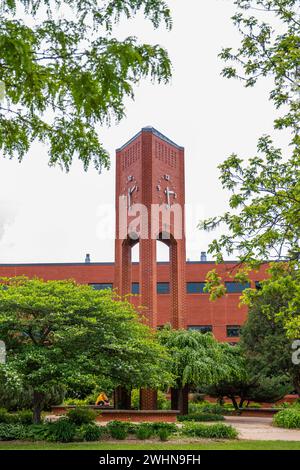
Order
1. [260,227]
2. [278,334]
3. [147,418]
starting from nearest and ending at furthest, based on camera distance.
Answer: [260,227] → [147,418] → [278,334]

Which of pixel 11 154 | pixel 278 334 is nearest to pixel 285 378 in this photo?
pixel 278 334

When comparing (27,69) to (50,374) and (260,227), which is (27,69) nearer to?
(260,227)

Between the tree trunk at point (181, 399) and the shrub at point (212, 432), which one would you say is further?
the tree trunk at point (181, 399)

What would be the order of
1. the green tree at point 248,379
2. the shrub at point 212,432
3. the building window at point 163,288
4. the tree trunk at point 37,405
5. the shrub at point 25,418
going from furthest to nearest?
the building window at point 163,288, the green tree at point 248,379, the shrub at point 25,418, the tree trunk at point 37,405, the shrub at point 212,432

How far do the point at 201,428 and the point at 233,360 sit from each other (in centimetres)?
1012

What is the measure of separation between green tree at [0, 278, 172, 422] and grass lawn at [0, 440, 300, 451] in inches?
58.9

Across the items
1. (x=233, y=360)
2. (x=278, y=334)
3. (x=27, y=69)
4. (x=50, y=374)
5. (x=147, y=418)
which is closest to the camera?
(x=27, y=69)

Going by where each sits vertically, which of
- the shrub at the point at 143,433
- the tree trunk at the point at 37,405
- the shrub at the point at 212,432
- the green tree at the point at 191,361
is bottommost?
the shrub at the point at 212,432

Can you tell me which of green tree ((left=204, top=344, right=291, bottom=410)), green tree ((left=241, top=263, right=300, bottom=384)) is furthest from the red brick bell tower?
green tree ((left=241, top=263, right=300, bottom=384))

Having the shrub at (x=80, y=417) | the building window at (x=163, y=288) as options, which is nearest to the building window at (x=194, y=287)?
the building window at (x=163, y=288)

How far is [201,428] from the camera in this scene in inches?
727

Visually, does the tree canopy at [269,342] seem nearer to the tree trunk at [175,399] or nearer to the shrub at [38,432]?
the tree trunk at [175,399]

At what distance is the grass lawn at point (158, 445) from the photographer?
15.1 metres

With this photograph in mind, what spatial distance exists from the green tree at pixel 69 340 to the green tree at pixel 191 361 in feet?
20.1
